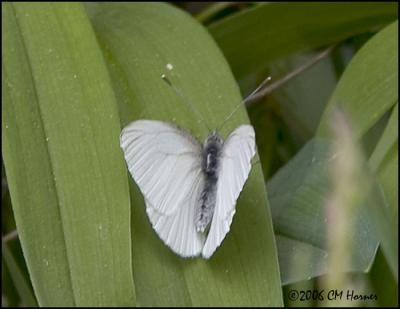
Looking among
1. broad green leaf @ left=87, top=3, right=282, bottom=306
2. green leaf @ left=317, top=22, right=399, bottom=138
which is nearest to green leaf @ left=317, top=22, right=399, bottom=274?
green leaf @ left=317, top=22, right=399, bottom=138

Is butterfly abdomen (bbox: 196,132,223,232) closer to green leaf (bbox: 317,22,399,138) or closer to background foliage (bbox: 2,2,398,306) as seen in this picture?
background foliage (bbox: 2,2,398,306)

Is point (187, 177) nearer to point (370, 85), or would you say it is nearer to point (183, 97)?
point (183, 97)

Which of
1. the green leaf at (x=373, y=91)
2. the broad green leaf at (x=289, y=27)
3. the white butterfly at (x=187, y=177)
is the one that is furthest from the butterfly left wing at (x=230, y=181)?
the broad green leaf at (x=289, y=27)

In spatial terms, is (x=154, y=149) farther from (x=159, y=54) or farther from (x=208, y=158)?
(x=159, y=54)

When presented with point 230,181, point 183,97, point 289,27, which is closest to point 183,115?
point 183,97

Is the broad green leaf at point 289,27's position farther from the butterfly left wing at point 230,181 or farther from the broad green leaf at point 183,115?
the butterfly left wing at point 230,181

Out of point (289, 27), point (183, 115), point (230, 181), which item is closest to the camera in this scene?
point (230, 181)
